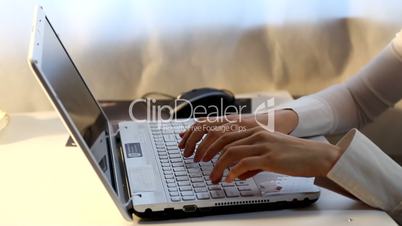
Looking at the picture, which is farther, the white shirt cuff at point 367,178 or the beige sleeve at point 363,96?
the beige sleeve at point 363,96

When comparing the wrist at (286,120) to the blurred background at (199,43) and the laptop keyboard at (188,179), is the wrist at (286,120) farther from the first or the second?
the blurred background at (199,43)

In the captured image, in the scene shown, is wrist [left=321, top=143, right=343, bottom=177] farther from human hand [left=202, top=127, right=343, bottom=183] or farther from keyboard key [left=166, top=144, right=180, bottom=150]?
keyboard key [left=166, top=144, right=180, bottom=150]

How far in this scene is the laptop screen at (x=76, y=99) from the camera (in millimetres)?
852

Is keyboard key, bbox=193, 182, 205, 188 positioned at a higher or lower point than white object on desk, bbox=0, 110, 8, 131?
lower

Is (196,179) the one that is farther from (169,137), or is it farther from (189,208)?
(169,137)

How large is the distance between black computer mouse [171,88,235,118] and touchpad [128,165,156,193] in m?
0.26

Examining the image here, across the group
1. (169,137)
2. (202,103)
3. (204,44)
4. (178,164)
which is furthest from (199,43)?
(178,164)

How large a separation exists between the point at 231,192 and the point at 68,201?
253 millimetres

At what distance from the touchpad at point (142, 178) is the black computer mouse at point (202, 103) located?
263mm

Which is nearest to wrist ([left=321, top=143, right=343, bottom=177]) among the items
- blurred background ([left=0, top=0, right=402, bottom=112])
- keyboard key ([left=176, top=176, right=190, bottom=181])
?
keyboard key ([left=176, top=176, right=190, bottom=181])

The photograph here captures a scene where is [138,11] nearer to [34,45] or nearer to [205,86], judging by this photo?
[205,86]

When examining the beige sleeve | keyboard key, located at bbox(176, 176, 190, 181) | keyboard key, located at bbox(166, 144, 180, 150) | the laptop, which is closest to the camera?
the laptop

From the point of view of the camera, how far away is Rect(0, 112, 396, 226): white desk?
867mm

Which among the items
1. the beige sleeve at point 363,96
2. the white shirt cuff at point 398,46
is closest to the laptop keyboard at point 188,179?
the beige sleeve at point 363,96
